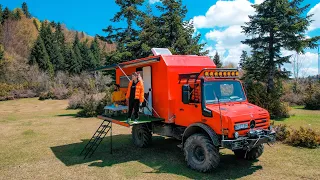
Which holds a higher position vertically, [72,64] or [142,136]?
[72,64]

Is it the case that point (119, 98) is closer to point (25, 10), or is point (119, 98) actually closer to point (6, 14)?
point (6, 14)

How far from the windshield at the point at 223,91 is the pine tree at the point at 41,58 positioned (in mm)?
48184

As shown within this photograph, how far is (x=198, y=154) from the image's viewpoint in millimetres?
7316

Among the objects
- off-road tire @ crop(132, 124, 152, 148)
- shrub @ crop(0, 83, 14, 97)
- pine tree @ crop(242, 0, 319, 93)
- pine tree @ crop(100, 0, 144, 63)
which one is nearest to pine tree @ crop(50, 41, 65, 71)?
shrub @ crop(0, 83, 14, 97)

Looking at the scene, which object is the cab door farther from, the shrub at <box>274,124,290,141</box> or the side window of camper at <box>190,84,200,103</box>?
the shrub at <box>274,124,290,141</box>

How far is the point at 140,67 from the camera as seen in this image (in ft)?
33.0

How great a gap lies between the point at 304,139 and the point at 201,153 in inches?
183

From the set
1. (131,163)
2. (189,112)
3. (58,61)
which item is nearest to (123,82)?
(131,163)

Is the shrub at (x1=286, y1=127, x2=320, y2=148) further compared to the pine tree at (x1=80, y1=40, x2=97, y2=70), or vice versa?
the pine tree at (x1=80, y1=40, x2=97, y2=70)

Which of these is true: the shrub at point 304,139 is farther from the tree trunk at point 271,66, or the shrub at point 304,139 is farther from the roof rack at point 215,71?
the tree trunk at point 271,66

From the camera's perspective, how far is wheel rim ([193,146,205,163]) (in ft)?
23.6

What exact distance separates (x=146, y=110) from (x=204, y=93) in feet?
9.94

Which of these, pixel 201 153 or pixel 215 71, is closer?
pixel 201 153

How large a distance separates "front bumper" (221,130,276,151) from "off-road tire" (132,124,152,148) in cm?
406
